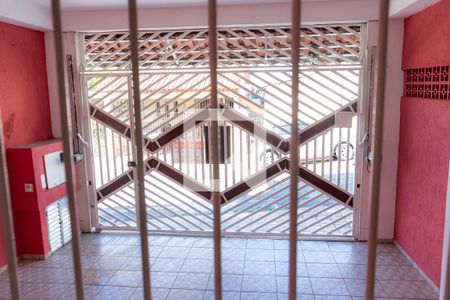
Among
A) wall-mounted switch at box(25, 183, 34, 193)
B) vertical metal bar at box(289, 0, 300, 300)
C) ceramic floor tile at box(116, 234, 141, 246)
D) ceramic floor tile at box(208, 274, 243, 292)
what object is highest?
vertical metal bar at box(289, 0, 300, 300)

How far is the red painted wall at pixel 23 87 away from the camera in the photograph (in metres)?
3.68

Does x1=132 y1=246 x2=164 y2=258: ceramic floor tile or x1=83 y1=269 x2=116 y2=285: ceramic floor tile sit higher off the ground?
x1=83 y1=269 x2=116 y2=285: ceramic floor tile

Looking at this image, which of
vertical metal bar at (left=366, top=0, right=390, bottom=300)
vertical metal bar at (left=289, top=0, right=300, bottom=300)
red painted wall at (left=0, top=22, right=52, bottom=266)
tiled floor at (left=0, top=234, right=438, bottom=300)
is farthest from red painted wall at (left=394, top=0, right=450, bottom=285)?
red painted wall at (left=0, top=22, right=52, bottom=266)

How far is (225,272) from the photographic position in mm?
3664

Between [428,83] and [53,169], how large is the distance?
4.06m

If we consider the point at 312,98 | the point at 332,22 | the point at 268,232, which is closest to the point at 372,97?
the point at 312,98

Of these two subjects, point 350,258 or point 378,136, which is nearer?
point 378,136

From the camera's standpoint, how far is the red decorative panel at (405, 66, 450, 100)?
3035 millimetres

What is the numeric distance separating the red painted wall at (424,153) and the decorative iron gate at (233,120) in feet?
1.82

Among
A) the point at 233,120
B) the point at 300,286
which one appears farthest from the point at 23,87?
the point at 300,286

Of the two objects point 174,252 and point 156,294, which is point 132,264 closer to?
point 174,252

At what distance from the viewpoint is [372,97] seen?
3975 mm

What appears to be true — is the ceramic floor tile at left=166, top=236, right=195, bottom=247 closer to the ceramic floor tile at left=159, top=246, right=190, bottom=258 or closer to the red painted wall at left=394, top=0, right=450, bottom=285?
the ceramic floor tile at left=159, top=246, right=190, bottom=258

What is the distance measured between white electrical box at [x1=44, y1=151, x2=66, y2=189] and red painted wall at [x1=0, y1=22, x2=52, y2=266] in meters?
0.33
